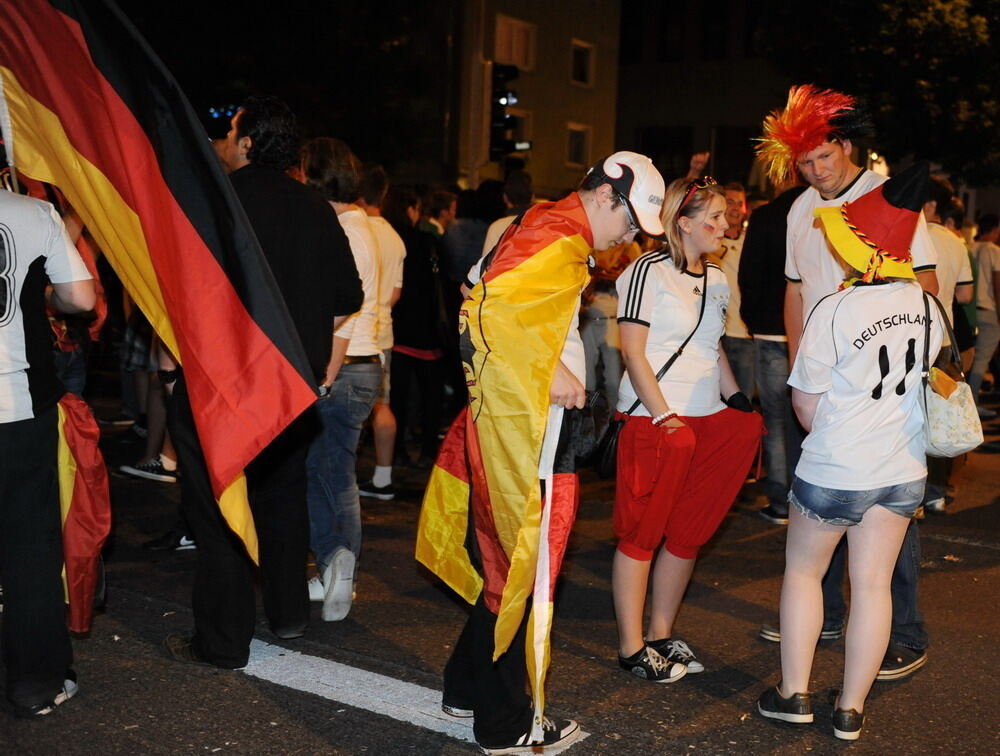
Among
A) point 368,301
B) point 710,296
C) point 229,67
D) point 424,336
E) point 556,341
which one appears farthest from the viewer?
point 229,67

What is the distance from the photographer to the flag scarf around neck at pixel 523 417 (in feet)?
12.1

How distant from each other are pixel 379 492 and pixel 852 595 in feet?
13.9

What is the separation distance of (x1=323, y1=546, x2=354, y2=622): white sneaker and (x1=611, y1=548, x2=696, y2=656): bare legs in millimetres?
1278

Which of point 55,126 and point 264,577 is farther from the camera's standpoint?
point 264,577

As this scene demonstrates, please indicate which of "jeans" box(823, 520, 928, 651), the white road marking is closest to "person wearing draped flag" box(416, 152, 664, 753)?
the white road marking

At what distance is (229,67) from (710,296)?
63.9 ft

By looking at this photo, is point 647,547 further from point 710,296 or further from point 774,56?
point 774,56

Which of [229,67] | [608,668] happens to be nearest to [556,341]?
[608,668]

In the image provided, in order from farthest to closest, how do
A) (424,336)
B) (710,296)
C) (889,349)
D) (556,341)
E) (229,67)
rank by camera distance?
1. (229,67)
2. (424,336)
3. (710,296)
4. (889,349)
5. (556,341)

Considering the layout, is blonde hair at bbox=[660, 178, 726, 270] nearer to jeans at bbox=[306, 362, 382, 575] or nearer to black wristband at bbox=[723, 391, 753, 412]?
black wristband at bbox=[723, 391, 753, 412]

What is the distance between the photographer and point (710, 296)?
4.75 metres

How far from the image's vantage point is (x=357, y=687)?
4.50 meters

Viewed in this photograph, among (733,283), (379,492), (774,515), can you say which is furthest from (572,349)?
(733,283)

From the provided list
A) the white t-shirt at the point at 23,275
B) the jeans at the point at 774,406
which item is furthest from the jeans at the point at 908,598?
the white t-shirt at the point at 23,275
